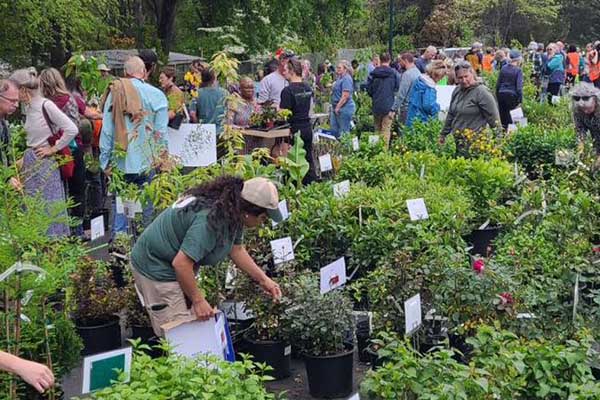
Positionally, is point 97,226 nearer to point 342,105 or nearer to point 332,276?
point 332,276

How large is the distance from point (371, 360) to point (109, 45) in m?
17.5

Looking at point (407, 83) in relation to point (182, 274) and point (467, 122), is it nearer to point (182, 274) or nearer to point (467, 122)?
point (467, 122)

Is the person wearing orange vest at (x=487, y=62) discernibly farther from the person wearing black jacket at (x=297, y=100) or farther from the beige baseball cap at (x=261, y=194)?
the beige baseball cap at (x=261, y=194)

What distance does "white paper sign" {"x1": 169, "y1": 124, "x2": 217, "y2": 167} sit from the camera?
783 centimetres

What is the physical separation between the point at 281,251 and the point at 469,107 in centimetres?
420

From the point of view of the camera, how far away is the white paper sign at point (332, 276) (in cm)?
562

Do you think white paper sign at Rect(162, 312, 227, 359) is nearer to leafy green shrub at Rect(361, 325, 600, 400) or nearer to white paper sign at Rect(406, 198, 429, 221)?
leafy green shrub at Rect(361, 325, 600, 400)

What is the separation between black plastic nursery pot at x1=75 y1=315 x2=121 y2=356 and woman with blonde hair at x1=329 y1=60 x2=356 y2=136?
7782 millimetres

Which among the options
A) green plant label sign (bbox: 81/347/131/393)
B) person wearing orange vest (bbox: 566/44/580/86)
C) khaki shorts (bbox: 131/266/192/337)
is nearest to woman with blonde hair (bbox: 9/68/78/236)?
khaki shorts (bbox: 131/266/192/337)

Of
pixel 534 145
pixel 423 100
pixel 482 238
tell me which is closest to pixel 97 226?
pixel 482 238

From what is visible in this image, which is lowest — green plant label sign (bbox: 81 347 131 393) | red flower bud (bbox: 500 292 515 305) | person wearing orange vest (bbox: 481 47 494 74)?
person wearing orange vest (bbox: 481 47 494 74)

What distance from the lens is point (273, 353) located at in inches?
219

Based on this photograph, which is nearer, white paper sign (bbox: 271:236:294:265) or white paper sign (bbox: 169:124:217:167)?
white paper sign (bbox: 271:236:294:265)

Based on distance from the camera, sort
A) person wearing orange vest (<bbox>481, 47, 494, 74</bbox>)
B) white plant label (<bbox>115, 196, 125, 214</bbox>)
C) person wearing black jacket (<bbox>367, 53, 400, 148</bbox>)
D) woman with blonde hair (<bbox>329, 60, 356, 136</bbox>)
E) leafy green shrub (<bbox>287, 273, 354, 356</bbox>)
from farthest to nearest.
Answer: person wearing orange vest (<bbox>481, 47, 494, 74</bbox>) < woman with blonde hair (<bbox>329, 60, 356, 136</bbox>) < person wearing black jacket (<bbox>367, 53, 400, 148</bbox>) < white plant label (<bbox>115, 196, 125, 214</bbox>) < leafy green shrub (<bbox>287, 273, 354, 356</bbox>)
